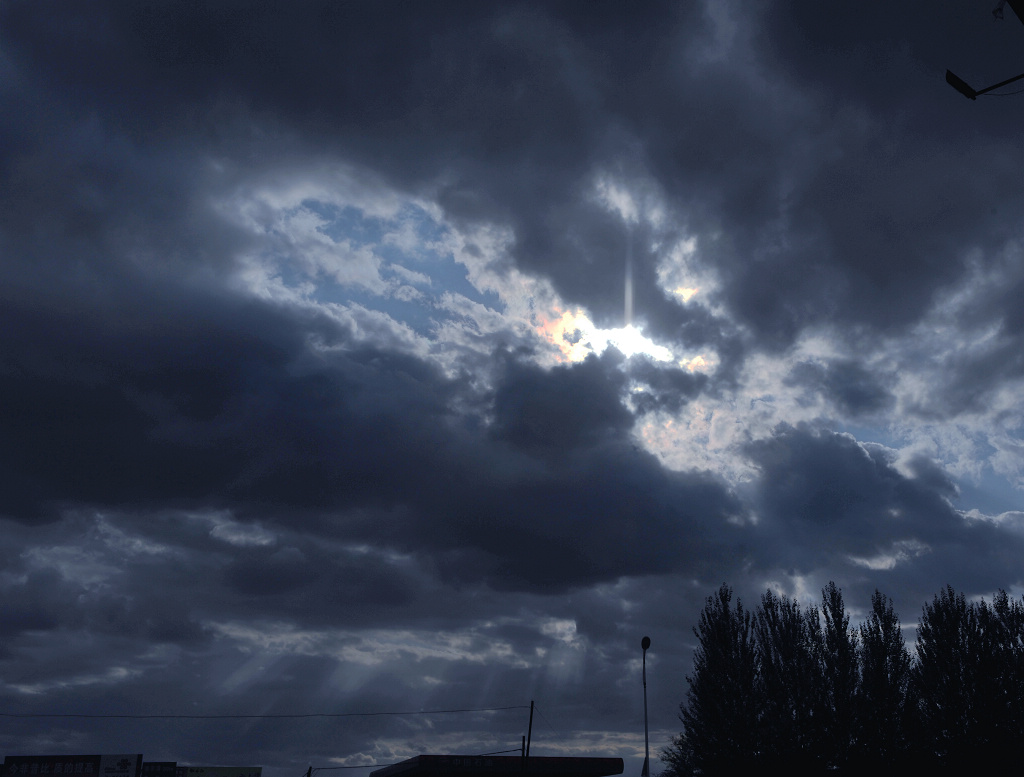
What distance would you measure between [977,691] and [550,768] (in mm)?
32133

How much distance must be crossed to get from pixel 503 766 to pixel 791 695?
2558cm

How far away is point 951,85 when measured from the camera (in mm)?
15312

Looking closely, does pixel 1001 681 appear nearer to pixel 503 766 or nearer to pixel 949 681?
pixel 949 681

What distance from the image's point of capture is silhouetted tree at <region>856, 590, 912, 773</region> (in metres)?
46.0

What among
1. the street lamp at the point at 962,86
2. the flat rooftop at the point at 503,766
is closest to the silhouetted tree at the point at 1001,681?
the flat rooftop at the point at 503,766

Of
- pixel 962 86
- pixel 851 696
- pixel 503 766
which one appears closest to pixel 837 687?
pixel 851 696

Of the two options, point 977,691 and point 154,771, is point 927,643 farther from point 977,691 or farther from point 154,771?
point 154,771

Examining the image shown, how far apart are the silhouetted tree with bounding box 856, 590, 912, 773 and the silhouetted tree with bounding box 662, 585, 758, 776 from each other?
22.1 ft

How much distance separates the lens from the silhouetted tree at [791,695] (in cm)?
4531

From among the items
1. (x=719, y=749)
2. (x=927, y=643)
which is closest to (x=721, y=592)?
(x=719, y=749)

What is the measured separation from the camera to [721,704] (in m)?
46.7

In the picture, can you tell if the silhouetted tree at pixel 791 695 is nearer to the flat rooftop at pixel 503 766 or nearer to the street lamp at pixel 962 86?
the flat rooftop at pixel 503 766

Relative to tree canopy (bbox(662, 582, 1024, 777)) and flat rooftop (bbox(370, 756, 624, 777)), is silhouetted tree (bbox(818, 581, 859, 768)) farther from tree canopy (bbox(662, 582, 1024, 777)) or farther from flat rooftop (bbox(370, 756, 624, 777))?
flat rooftop (bbox(370, 756, 624, 777))

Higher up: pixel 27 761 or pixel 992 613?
pixel 992 613
